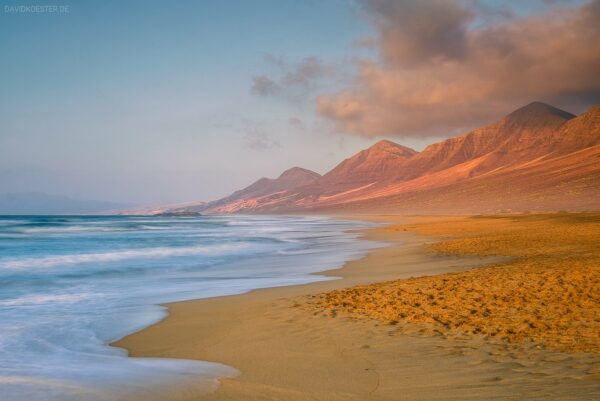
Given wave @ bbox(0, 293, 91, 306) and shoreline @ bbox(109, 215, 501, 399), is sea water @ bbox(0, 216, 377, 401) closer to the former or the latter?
wave @ bbox(0, 293, 91, 306)

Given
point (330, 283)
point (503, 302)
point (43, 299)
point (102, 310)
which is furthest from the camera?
point (330, 283)

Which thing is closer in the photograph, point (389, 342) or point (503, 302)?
point (389, 342)

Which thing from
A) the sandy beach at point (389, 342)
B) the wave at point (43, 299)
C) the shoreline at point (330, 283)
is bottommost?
the wave at point (43, 299)

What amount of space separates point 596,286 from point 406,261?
9622mm

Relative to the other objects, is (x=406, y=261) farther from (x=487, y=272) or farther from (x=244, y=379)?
(x=244, y=379)

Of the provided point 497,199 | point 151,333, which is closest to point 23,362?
point 151,333

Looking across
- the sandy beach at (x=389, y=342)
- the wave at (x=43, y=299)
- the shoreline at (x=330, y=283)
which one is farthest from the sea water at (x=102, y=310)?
the sandy beach at (x=389, y=342)

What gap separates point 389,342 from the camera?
24.2 feet

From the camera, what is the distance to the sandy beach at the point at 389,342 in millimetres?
5430

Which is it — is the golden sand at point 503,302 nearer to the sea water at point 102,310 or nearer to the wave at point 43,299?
the sea water at point 102,310

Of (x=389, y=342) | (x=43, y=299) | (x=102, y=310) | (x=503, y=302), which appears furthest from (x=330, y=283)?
(x=43, y=299)

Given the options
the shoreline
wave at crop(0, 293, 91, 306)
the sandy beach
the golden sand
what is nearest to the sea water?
wave at crop(0, 293, 91, 306)

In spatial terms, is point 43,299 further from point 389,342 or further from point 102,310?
point 389,342

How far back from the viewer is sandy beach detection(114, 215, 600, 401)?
17.8 feet
